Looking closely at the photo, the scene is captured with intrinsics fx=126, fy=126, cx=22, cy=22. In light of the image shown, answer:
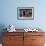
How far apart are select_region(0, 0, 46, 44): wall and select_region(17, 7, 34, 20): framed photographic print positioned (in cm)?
10

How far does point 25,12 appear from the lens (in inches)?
171

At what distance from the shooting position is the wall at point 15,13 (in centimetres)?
430

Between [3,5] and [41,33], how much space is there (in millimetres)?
1615

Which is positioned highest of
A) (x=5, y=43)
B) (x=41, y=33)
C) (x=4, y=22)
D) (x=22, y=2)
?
(x=22, y=2)

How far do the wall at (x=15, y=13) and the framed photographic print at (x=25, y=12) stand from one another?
0.34 feet

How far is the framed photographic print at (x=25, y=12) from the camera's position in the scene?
14.1 feet

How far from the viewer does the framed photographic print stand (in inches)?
169

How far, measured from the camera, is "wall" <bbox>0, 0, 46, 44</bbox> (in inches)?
169

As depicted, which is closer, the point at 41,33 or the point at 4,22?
the point at 41,33

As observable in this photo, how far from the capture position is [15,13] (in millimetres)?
4324

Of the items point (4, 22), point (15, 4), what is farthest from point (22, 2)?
point (4, 22)

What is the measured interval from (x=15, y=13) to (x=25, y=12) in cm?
35

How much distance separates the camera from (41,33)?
12.5 ft

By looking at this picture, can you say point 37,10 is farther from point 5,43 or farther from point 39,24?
point 5,43
